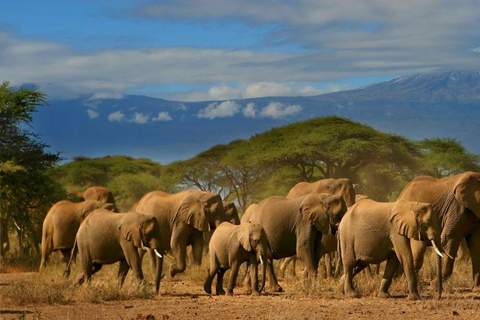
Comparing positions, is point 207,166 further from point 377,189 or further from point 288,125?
point 377,189

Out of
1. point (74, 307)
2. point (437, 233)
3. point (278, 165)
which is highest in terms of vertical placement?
point (278, 165)

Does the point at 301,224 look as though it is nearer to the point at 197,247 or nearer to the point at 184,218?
the point at 184,218

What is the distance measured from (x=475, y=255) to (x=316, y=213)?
2754mm

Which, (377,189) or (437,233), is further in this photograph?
(377,189)

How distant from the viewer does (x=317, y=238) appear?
1631 centimetres

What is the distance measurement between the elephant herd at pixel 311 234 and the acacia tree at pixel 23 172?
315 inches

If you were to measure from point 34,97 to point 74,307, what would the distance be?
47.0 feet

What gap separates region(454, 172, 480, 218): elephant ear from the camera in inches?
616

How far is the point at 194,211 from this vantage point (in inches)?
706

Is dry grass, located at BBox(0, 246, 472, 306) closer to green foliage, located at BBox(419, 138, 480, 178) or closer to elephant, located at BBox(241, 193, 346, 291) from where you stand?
elephant, located at BBox(241, 193, 346, 291)

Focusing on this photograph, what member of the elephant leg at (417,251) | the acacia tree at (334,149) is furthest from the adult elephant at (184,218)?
the acacia tree at (334,149)

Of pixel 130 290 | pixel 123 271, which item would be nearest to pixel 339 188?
pixel 123 271

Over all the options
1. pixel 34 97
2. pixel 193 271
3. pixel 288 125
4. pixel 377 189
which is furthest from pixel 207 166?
pixel 193 271

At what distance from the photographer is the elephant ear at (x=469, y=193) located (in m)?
15.7
